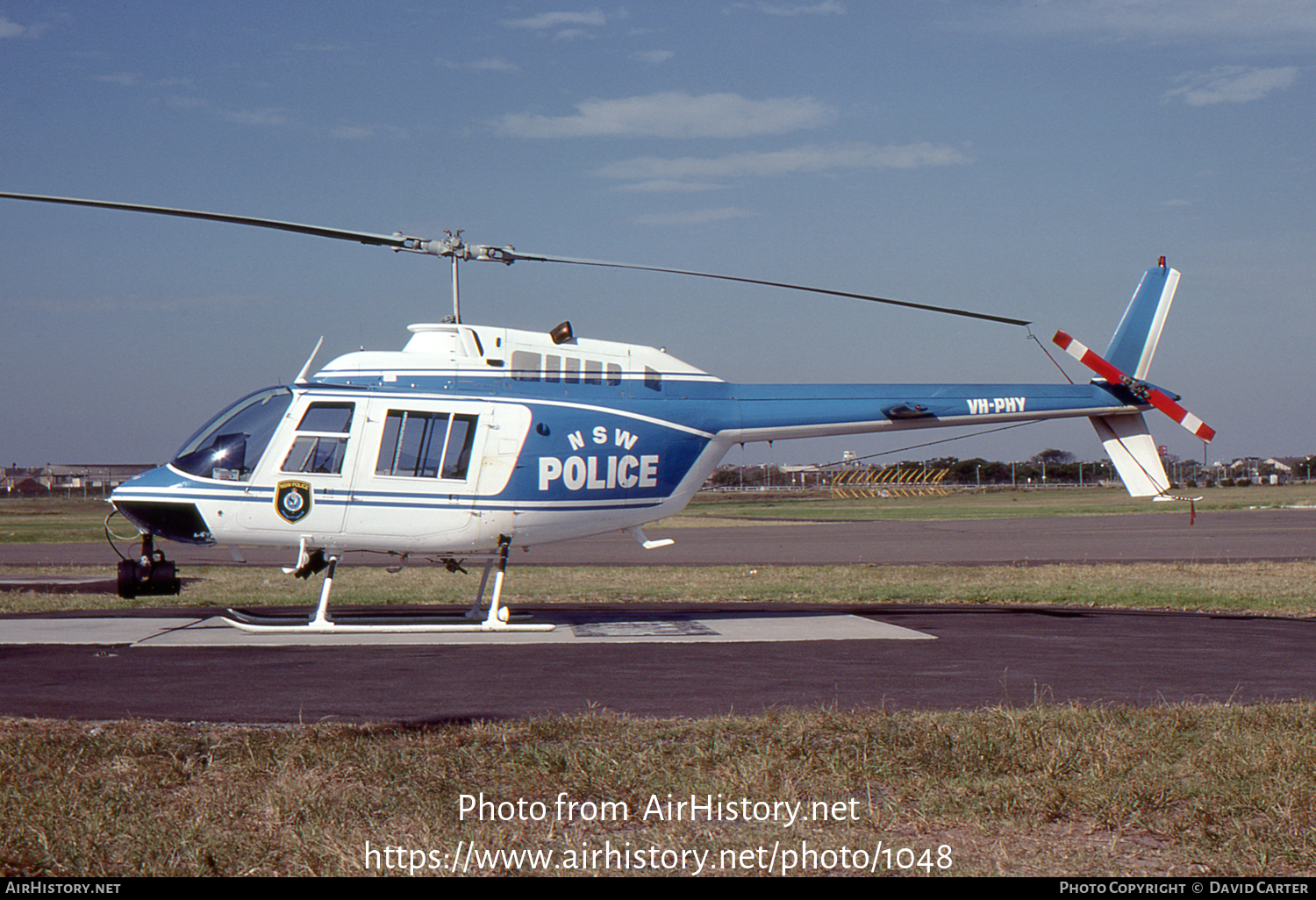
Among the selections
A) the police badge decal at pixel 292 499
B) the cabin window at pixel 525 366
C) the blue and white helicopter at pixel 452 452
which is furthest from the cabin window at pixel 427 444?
the police badge decal at pixel 292 499

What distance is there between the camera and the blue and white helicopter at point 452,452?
46.0 feet

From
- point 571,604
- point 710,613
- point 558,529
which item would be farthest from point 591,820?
point 571,604

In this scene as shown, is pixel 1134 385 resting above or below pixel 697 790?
above

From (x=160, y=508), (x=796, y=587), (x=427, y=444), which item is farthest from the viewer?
(x=796, y=587)

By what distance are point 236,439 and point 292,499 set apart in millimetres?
1123

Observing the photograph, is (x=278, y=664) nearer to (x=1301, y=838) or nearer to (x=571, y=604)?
(x=571, y=604)

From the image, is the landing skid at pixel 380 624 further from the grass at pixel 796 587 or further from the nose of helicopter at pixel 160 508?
the grass at pixel 796 587

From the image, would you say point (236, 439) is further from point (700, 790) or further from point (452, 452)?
point (700, 790)

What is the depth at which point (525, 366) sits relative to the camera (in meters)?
14.9

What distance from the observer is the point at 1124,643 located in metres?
13.6

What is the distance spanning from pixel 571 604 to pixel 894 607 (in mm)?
6072

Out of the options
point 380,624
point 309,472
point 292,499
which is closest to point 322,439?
point 309,472

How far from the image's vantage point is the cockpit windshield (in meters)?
14.0

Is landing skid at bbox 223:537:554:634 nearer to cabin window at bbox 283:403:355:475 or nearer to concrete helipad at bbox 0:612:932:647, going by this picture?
concrete helipad at bbox 0:612:932:647
